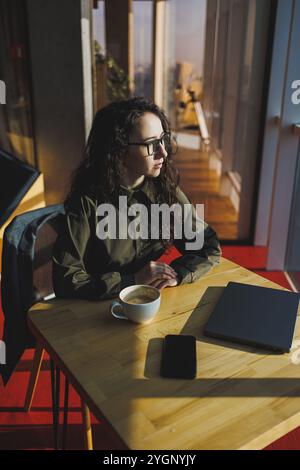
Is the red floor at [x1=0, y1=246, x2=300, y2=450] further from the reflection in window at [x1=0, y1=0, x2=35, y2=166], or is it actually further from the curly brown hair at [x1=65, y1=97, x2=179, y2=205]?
the reflection in window at [x1=0, y1=0, x2=35, y2=166]

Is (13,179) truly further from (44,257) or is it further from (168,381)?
(168,381)

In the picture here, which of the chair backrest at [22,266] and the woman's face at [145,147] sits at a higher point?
the woman's face at [145,147]

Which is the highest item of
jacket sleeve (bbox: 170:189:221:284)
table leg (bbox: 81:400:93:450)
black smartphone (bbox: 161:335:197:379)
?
jacket sleeve (bbox: 170:189:221:284)

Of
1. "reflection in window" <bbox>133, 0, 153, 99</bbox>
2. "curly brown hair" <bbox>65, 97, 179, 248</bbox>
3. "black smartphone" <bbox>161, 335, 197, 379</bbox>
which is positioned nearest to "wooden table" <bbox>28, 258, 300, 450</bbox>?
"black smartphone" <bbox>161, 335, 197, 379</bbox>

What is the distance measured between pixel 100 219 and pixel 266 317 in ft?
1.99

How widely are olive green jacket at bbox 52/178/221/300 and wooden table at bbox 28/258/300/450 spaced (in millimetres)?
57

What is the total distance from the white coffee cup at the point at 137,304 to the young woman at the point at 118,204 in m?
0.10

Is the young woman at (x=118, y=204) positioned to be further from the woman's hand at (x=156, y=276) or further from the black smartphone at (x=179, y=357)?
the black smartphone at (x=179, y=357)

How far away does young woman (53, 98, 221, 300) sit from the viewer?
1.28 m

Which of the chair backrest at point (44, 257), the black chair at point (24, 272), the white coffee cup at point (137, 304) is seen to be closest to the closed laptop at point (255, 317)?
the white coffee cup at point (137, 304)

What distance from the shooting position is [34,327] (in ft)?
3.67

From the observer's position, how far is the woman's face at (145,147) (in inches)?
53.9
